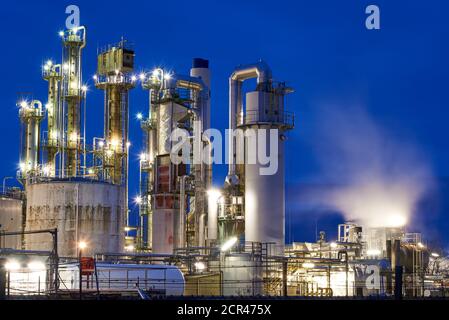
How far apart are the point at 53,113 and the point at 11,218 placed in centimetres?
1286

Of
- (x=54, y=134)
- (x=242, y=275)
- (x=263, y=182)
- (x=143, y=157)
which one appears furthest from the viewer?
(x=143, y=157)

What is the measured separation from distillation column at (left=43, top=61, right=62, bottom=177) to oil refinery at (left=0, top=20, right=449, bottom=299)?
102mm

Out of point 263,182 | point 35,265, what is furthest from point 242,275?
point 35,265

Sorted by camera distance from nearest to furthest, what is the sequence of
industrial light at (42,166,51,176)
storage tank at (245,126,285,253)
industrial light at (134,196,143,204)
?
storage tank at (245,126,285,253), industrial light at (42,166,51,176), industrial light at (134,196,143,204)

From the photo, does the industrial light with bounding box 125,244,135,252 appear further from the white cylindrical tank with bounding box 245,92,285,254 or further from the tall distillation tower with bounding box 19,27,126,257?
the white cylindrical tank with bounding box 245,92,285,254

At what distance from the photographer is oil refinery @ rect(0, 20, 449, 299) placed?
1666 inches

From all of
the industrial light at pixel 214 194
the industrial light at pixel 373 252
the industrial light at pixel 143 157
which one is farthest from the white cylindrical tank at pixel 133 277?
the industrial light at pixel 143 157

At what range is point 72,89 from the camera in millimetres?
65812

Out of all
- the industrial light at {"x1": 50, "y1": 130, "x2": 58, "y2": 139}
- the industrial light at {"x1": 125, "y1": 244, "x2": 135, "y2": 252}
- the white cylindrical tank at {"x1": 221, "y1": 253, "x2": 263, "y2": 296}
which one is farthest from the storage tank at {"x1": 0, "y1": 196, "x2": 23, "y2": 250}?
the white cylindrical tank at {"x1": 221, "y1": 253, "x2": 263, "y2": 296}

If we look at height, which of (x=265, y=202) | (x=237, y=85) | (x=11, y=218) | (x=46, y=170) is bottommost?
(x=11, y=218)

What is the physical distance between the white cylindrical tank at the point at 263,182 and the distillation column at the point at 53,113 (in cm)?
2107

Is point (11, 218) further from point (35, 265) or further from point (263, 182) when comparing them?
point (35, 265)

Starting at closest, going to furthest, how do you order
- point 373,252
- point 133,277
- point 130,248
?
point 133,277 → point 373,252 → point 130,248
